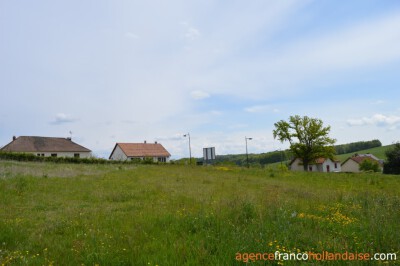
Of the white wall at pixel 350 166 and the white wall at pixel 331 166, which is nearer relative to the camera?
the white wall at pixel 331 166

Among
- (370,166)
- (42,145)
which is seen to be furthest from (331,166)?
(42,145)

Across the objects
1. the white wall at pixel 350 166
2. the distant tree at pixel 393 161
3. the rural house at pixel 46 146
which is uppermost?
the rural house at pixel 46 146

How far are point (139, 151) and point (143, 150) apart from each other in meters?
1.26

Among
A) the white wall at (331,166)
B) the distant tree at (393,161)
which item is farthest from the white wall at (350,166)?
the distant tree at (393,161)

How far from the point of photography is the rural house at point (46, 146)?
54281 millimetres

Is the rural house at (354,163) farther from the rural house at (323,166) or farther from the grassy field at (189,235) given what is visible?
the grassy field at (189,235)

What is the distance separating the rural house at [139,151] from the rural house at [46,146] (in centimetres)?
806

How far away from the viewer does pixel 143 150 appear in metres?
70.4

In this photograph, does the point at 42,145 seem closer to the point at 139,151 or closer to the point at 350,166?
the point at 139,151

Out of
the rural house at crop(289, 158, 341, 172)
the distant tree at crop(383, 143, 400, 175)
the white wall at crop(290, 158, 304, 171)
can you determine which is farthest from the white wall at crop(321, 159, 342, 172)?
the distant tree at crop(383, 143, 400, 175)

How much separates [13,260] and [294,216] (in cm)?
557

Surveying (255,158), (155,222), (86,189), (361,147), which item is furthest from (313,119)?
(361,147)

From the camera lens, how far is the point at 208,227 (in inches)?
219

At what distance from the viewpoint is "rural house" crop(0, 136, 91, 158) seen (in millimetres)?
54281
